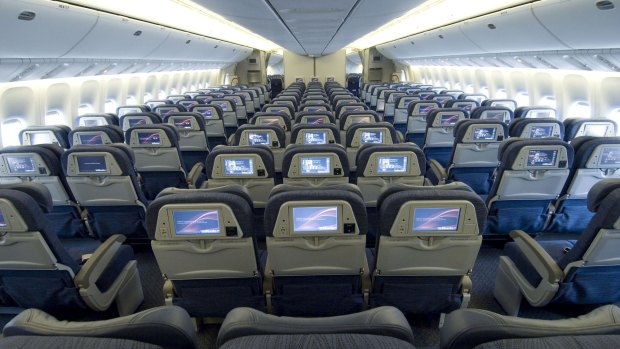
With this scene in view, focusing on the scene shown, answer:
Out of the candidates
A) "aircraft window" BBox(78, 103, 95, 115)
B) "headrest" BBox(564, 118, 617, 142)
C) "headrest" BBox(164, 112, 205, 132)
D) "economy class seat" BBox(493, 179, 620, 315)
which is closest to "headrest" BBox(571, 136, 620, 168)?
"economy class seat" BBox(493, 179, 620, 315)

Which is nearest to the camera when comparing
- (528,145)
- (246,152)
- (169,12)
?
(528,145)

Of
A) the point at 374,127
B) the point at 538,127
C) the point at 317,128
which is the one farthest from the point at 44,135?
the point at 538,127

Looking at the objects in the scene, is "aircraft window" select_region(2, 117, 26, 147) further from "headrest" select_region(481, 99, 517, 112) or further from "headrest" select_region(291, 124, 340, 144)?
"headrest" select_region(481, 99, 517, 112)

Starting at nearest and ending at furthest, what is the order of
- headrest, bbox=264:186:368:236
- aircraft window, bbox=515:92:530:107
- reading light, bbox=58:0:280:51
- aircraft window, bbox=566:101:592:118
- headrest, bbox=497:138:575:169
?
headrest, bbox=264:186:368:236
headrest, bbox=497:138:575:169
reading light, bbox=58:0:280:51
aircraft window, bbox=566:101:592:118
aircraft window, bbox=515:92:530:107

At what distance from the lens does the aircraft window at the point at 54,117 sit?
26.6ft

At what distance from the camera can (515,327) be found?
1.10m

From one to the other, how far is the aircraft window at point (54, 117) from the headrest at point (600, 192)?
378 inches

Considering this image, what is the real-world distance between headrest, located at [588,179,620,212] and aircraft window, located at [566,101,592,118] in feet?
22.8

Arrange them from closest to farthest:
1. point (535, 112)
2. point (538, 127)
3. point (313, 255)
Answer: point (313, 255) → point (538, 127) → point (535, 112)

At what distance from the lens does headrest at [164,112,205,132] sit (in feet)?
21.0

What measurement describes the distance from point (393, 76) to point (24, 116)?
23681 millimetres

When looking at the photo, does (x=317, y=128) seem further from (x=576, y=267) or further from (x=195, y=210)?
(x=576, y=267)

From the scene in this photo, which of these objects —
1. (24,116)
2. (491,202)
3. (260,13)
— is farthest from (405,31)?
(24,116)

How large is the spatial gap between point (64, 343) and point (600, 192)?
287 centimetres
